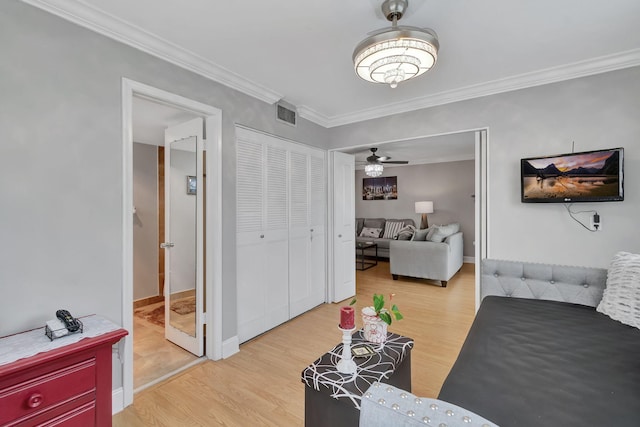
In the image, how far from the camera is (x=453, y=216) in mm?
7039

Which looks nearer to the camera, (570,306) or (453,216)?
(570,306)

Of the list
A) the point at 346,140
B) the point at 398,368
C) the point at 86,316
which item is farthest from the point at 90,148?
the point at 346,140

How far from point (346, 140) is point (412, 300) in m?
2.40

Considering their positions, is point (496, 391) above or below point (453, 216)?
below

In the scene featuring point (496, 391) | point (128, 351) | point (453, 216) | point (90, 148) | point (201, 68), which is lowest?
point (128, 351)

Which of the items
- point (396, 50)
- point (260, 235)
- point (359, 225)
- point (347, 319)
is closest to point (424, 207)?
point (359, 225)

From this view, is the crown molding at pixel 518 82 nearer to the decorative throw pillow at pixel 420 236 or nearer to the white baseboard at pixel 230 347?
the decorative throw pillow at pixel 420 236

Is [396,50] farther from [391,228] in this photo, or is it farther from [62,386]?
[391,228]

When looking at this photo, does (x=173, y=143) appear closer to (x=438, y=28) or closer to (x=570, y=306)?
(x=438, y=28)

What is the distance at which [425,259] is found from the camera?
4922mm

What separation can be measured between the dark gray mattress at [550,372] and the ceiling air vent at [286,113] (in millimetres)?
2611

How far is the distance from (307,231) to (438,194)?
15.5 feet

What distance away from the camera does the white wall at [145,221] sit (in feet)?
13.3

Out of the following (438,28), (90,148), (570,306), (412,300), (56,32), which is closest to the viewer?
(56,32)
